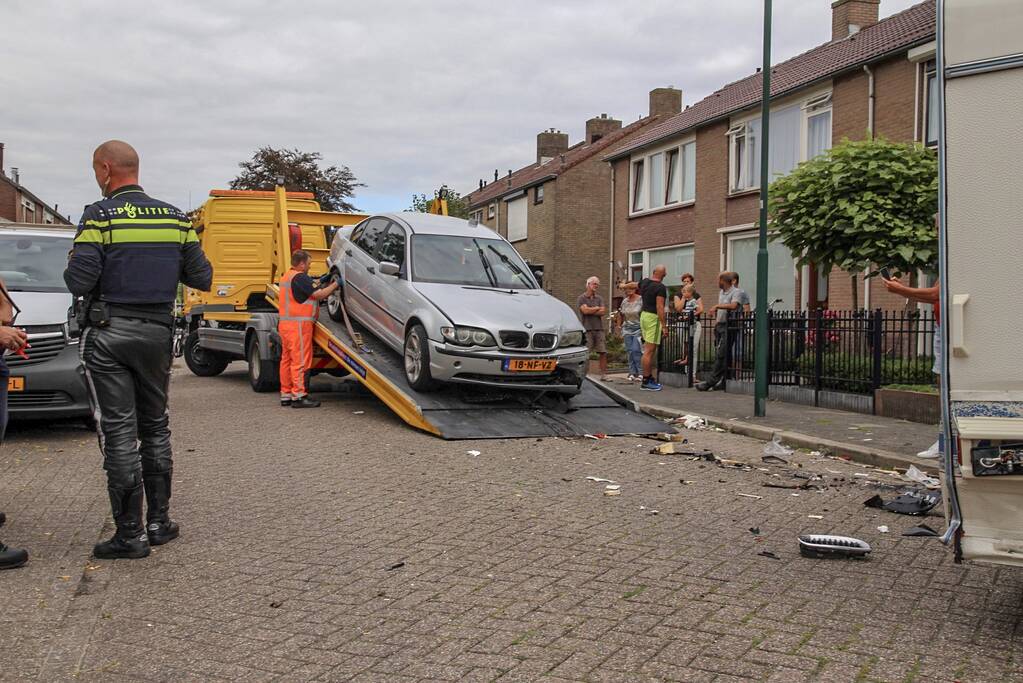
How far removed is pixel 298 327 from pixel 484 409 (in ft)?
10.6

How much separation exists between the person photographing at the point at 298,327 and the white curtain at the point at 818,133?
1287cm

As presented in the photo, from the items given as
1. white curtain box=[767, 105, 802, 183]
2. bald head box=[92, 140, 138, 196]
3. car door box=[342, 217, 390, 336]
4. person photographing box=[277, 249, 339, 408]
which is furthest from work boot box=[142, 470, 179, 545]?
white curtain box=[767, 105, 802, 183]

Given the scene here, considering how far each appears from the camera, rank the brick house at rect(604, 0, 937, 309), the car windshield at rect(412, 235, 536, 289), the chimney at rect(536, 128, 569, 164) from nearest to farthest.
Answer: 1. the car windshield at rect(412, 235, 536, 289)
2. the brick house at rect(604, 0, 937, 309)
3. the chimney at rect(536, 128, 569, 164)

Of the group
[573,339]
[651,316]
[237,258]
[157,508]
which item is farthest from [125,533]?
[237,258]

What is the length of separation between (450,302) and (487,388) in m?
0.97

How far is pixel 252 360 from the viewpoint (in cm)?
1394

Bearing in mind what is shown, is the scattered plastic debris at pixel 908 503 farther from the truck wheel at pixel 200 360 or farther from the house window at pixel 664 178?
the house window at pixel 664 178

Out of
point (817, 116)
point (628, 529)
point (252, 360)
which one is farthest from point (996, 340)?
point (817, 116)

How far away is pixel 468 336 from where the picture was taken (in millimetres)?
9594

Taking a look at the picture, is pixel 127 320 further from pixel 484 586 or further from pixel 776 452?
pixel 776 452

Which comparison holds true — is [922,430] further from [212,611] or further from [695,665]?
[212,611]

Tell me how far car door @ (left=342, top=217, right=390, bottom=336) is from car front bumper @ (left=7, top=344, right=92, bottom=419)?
347 centimetres

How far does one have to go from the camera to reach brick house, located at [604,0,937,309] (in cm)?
1820

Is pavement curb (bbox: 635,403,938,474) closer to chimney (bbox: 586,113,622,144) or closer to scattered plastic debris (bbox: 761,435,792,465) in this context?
scattered plastic debris (bbox: 761,435,792,465)
